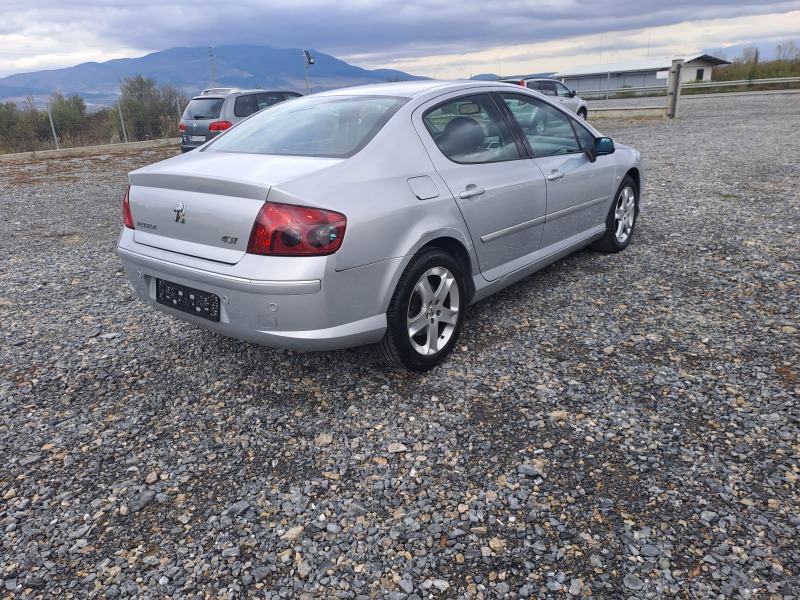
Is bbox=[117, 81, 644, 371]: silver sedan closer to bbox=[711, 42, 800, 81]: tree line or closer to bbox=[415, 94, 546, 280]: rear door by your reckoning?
bbox=[415, 94, 546, 280]: rear door

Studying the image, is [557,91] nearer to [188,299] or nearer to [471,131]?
[471,131]

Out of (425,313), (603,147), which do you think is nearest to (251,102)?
(603,147)

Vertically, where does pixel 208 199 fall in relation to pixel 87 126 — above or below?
below

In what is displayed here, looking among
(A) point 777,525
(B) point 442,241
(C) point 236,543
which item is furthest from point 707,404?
(C) point 236,543

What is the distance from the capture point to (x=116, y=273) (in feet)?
18.9

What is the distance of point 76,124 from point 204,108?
11305 millimetres

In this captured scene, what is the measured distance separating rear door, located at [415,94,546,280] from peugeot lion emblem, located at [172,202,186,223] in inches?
55.1

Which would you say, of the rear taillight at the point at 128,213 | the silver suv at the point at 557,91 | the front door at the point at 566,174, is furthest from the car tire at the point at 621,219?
the silver suv at the point at 557,91

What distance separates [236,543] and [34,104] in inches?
941

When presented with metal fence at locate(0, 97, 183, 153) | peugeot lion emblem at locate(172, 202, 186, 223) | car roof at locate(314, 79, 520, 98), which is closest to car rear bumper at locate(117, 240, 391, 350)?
peugeot lion emblem at locate(172, 202, 186, 223)

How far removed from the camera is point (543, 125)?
450 centimetres

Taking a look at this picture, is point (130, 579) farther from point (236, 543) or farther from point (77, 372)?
point (77, 372)

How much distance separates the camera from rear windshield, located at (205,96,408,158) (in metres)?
3.30

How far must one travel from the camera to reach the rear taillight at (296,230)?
8.98ft
